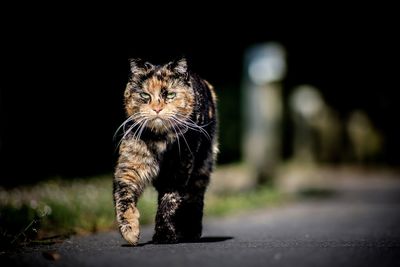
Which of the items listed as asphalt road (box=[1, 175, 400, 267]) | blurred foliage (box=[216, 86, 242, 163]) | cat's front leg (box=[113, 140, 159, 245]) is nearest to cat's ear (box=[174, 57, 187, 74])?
cat's front leg (box=[113, 140, 159, 245])

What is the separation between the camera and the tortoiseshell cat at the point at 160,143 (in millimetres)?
5891

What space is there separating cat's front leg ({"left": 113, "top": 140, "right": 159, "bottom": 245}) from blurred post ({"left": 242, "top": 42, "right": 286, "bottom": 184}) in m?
8.55

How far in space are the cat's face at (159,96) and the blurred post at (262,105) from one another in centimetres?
838

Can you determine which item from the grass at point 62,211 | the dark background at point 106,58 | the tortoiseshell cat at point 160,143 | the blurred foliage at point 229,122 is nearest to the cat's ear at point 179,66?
the tortoiseshell cat at point 160,143

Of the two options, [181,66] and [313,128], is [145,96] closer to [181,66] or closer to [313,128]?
[181,66]

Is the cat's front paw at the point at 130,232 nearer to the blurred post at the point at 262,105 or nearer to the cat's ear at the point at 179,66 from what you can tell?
the cat's ear at the point at 179,66

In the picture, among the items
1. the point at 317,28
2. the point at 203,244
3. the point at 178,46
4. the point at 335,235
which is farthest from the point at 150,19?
the point at 203,244

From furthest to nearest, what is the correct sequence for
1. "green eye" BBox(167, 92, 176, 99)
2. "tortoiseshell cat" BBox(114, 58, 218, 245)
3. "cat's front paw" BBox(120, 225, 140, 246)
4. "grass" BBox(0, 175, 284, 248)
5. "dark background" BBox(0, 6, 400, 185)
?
"dark background" BBox(0, 6, 400, 185) → "grass" BBox(0, 175, 284, 248) → "green eye" BBox(167, 92, 176, 99) → "tortoiseshell cat" BBox(114, 58, 218, 245) → "cat's front paw" BBox(120, 225, 140, 246)

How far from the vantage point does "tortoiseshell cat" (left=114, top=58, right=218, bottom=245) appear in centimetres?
589

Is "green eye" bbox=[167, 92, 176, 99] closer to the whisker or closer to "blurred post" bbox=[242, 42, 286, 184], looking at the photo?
the whisker

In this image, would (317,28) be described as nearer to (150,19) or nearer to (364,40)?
(364,40)

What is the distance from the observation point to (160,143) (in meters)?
6.00

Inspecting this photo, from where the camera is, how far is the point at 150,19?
14203 millimetres

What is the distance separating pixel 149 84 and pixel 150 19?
27.7ft
